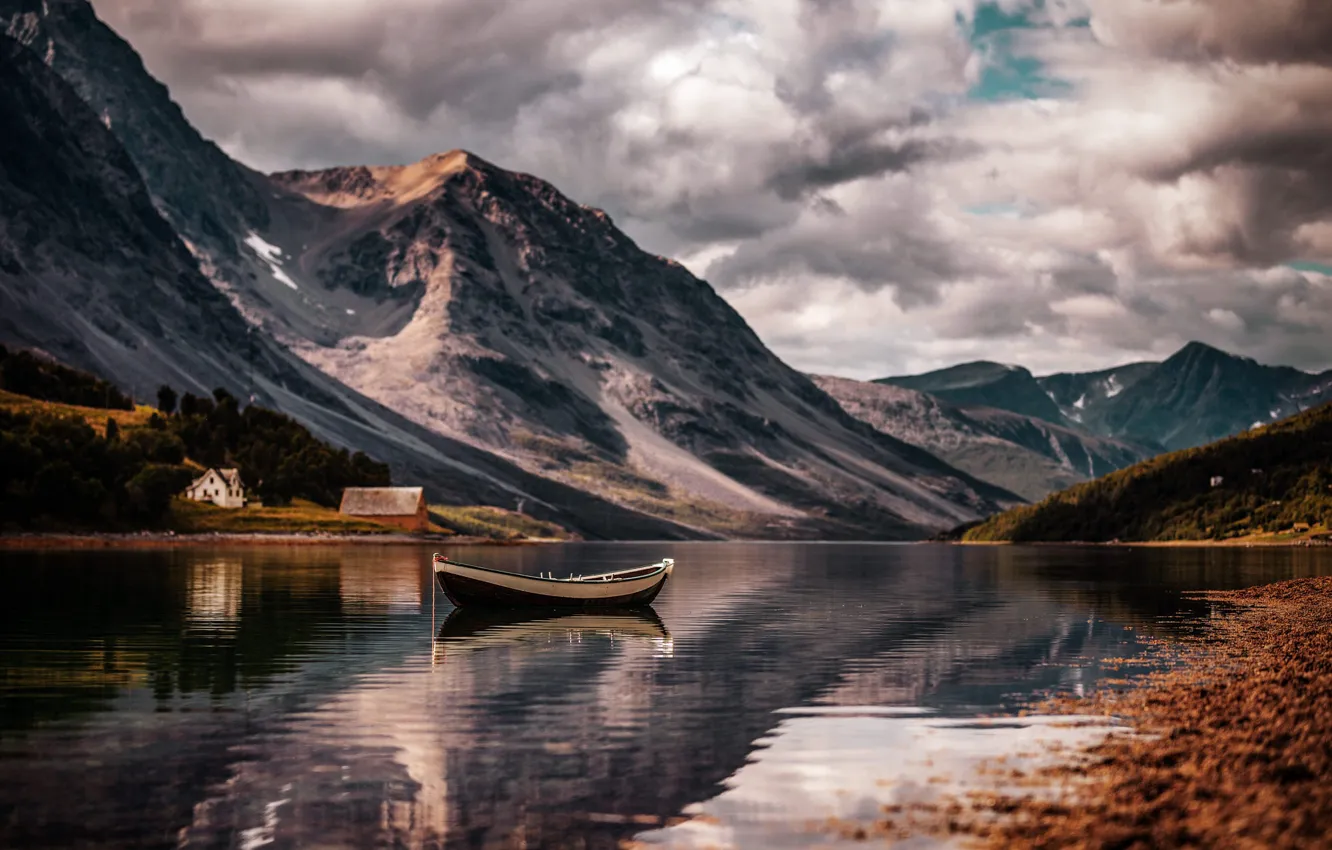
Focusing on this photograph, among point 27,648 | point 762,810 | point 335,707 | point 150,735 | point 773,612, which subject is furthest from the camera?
point 773,612

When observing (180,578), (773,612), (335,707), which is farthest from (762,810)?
(180,578)

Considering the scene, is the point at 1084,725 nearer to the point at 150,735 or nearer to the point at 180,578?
the point at 150,735

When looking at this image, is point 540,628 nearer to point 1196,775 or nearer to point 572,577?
point 572,577

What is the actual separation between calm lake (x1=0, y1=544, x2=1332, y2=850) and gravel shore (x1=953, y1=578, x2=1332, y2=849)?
3.41 meters

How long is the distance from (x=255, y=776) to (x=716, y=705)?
724 inches

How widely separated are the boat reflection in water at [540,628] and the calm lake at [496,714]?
454 mm

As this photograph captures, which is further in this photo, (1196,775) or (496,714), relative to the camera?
(496,714)

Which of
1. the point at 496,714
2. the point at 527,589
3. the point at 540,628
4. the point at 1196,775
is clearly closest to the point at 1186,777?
the point at 1196,775

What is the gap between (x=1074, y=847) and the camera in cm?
2478

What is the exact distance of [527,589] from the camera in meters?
89.7

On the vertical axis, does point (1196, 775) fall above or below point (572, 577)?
below

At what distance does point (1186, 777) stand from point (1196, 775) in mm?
221

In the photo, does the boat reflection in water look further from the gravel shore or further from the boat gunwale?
the gravel shore

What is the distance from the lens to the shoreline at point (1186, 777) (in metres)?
25.4
